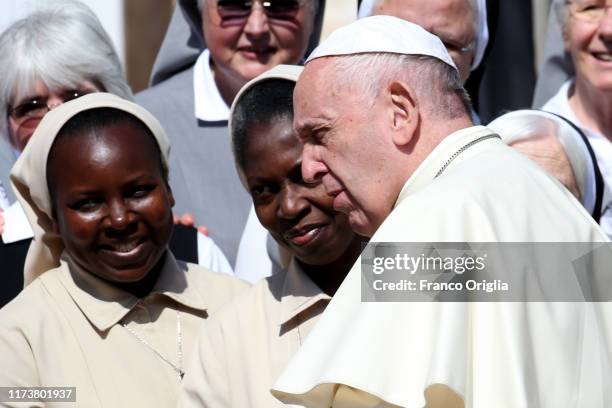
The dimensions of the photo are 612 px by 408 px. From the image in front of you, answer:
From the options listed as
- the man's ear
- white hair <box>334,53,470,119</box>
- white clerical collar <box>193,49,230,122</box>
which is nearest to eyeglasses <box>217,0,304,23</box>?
white clerical collar <box>193,49,230,122</box>

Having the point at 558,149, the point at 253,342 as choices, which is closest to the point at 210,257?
the point at 253,342

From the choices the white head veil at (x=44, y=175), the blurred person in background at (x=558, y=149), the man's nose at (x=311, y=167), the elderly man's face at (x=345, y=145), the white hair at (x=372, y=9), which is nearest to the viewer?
the elderly man's face at (x=345, y=145)

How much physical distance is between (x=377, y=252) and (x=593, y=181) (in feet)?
6.15

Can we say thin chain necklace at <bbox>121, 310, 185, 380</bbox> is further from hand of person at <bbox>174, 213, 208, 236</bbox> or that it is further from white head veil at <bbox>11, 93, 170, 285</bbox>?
hand of person at <bbox>174, 213, 208, 236</bbox>

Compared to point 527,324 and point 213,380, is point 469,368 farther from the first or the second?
point 213,380

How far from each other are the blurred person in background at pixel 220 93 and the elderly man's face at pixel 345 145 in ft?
6.67

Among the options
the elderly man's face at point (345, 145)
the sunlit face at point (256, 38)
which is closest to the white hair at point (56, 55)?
the sunlit face at point (256, 38)

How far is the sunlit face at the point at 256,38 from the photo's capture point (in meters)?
5.75

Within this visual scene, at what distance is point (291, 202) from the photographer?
4137 millimetres

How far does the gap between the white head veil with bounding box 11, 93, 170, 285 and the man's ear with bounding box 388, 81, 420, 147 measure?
4.64 ft

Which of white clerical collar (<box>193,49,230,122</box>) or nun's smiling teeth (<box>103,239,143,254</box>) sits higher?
nun's smiling teeth (<box>103,239,143,254</box>)

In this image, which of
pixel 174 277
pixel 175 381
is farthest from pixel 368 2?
pixel 175 381

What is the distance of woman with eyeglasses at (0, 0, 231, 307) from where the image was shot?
5.00 metres

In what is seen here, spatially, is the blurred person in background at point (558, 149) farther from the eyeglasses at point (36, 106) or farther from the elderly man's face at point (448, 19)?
the eyeglasses at point (36, 106)
